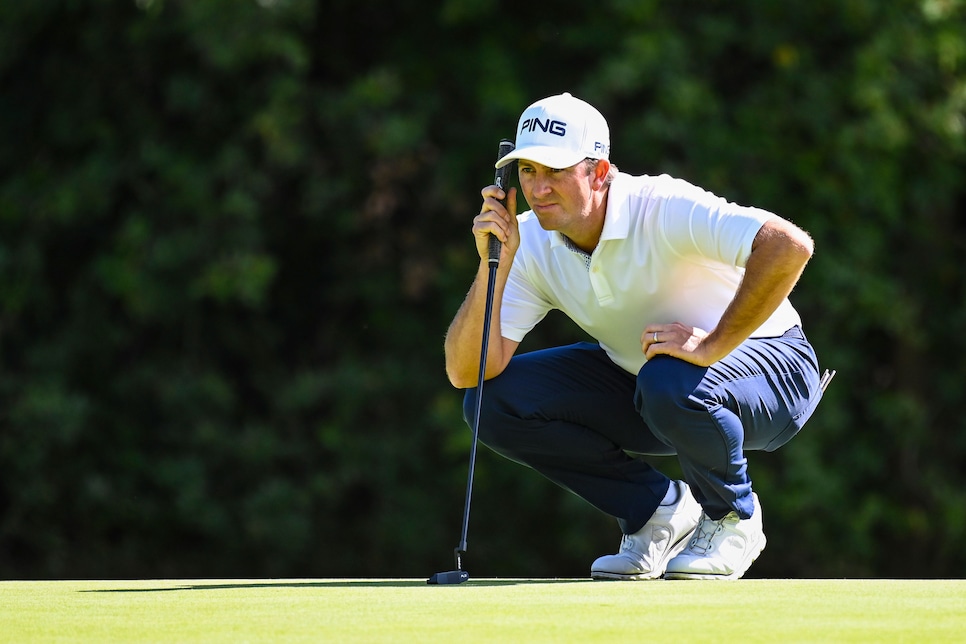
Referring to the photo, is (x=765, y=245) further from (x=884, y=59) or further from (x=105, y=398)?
(x=105, y=398)

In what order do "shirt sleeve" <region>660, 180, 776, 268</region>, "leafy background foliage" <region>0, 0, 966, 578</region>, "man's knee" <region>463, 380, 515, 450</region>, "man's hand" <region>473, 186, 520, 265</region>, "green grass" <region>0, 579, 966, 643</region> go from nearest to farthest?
"green grass" <region>0, 579, 966, 643</region> → "shirt sleeve" <region>660, 180, 776, 268</region> → "man's hand" <region>473, 186, 520, 265</region> → "man's knee" <region>463, 380, 515, 450</region> → "leafy background foliage" <region>0, 0, 966, 578</region>

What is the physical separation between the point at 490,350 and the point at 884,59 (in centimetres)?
405

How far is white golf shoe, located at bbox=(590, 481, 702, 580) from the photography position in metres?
3.43

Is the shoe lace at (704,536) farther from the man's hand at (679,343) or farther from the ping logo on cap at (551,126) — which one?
the ping logo on cap at (551,126)

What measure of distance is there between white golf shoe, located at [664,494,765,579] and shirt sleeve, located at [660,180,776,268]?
61 centimetres

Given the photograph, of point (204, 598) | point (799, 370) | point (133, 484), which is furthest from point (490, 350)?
point (133, 484)

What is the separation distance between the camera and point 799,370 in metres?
3.46

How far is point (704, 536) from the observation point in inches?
129

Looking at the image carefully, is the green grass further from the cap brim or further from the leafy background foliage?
the leafy background foliage

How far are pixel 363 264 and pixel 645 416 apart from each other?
14.6 ft

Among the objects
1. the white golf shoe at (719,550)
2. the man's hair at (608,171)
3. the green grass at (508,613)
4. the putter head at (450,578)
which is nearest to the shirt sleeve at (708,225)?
the man's hair at (608,171)

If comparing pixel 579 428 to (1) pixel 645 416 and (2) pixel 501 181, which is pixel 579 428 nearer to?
(1) pixel 645 416

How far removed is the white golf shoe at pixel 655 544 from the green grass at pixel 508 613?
1.28 ft

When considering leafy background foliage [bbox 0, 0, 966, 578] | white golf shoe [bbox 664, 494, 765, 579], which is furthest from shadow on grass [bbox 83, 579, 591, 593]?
leafy background foliage [bbox 0, 0, 966, 578]
